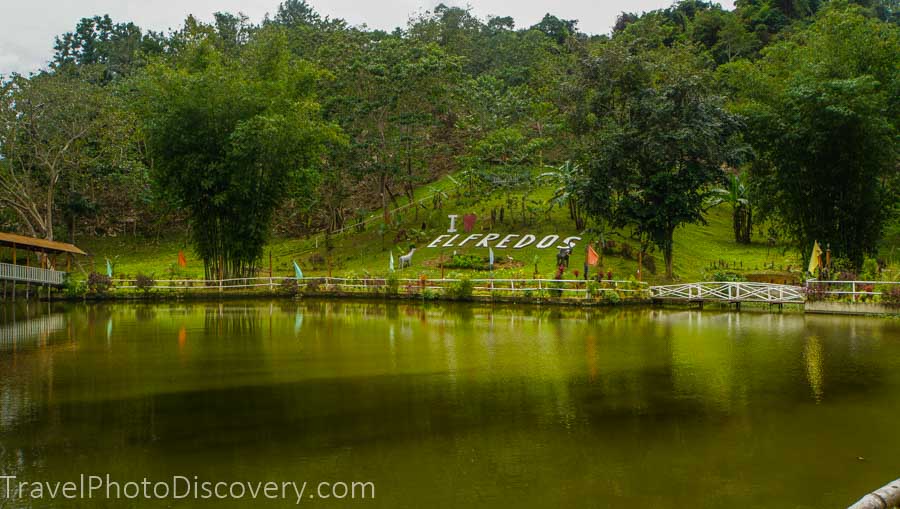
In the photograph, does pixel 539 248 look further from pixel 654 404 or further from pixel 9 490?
pixel 9 490

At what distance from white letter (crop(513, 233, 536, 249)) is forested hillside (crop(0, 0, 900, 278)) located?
276 cm

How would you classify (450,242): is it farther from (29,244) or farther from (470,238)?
(29,244)

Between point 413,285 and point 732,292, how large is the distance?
1433 cm

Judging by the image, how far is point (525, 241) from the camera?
43562 millimetres

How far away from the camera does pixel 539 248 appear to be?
42.1 m

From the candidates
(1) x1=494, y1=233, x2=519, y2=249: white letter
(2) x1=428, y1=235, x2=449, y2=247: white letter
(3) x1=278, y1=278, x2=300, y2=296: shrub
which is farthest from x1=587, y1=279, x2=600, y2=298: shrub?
(3) x1=278, y1=278, x2=300, y2=296: shrub

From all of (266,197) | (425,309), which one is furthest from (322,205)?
(425,309)

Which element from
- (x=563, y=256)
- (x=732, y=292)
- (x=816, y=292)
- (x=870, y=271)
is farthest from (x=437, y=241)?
(x=870, y=271)

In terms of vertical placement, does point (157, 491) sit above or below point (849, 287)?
below

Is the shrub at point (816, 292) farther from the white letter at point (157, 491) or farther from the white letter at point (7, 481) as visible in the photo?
the white letter at point (7, 481)

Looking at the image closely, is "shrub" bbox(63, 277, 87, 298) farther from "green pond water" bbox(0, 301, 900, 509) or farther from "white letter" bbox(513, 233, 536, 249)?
"white letter" bbox(513, 233, 536, 249)

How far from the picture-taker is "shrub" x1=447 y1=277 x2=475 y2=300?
34688 mm

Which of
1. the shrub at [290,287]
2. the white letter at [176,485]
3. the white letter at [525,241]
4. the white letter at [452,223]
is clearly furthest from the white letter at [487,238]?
the white letter at [176,485]

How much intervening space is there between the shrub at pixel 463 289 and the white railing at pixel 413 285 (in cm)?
11
